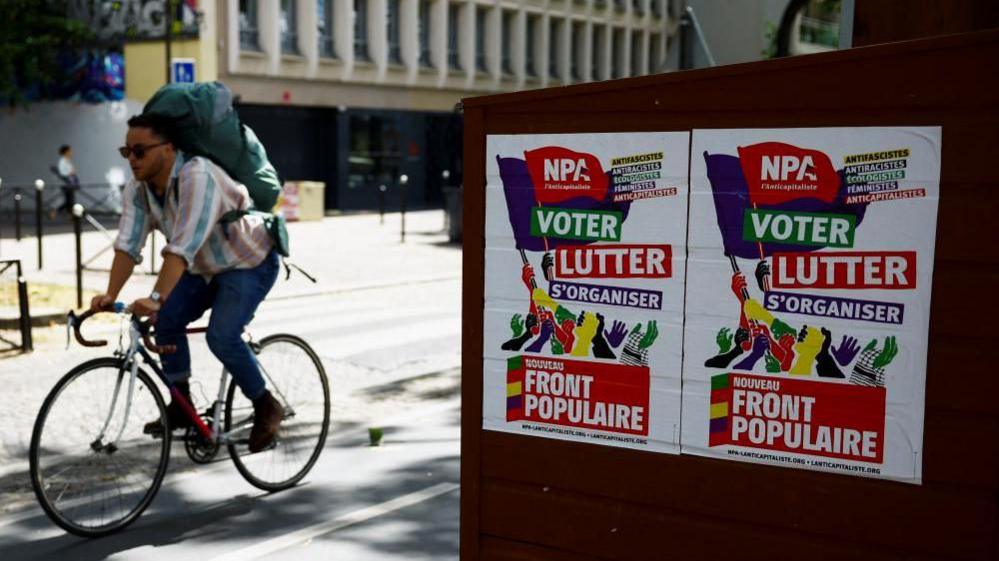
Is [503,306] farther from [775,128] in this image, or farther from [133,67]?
[133,67]

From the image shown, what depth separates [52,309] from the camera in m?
11.6

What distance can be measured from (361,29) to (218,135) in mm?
33705

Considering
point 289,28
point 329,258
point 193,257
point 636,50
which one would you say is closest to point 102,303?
point 193,257

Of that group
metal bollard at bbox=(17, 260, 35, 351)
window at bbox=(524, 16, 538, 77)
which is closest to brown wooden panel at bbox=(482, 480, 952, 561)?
metal bollard at bbox=(17, 260, 35, 351)

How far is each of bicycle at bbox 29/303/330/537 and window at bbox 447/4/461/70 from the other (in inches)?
1446

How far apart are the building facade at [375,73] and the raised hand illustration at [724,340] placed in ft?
97.2

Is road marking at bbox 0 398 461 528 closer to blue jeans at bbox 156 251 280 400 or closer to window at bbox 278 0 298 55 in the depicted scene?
blue jeans at bbox 156 251 280 400

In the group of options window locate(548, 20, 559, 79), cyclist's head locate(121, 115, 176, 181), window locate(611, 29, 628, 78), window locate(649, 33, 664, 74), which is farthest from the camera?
window locate(649, 33, 664, 74)

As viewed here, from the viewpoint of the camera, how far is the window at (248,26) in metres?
33.9

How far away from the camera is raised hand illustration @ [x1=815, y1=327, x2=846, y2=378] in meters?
3.09

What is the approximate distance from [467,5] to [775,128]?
39.7 meters

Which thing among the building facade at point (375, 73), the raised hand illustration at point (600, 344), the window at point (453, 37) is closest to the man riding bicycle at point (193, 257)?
the raised hand illustration at point (600, 344)

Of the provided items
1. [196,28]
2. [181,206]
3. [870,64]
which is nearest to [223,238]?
[181,206]

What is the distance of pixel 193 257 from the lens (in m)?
5.12
